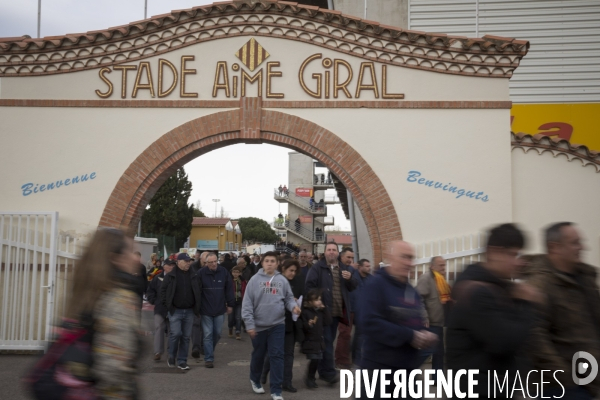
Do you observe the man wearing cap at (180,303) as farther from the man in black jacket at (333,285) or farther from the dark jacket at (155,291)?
the man in black jacket at (333,285)

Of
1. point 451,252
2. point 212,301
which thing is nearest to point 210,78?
point 212,301

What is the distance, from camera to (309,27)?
1162cm

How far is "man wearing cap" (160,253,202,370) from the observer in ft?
33.6

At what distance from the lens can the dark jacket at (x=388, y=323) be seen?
4551mm

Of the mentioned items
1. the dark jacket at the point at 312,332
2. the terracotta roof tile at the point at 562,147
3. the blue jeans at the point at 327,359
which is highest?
the terracotta roof tile at the point at 562,147

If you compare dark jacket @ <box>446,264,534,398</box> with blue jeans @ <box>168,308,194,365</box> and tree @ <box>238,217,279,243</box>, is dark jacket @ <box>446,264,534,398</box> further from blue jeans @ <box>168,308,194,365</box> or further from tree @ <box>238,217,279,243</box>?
tree @ <box>238,217,279,243</box>

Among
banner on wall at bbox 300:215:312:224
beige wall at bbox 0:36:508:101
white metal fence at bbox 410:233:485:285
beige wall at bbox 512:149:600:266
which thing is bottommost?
white metal fence at bbox 410:233:485:285

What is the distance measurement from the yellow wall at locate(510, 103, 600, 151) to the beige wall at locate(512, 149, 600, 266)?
14.0 ft

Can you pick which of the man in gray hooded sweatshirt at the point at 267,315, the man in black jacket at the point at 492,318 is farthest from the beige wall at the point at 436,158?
the man in black jacket at the point at 492,318

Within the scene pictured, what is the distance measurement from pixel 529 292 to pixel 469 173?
754 cm

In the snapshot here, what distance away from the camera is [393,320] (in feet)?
15.2

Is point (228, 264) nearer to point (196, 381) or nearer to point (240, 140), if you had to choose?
point (240, 140)

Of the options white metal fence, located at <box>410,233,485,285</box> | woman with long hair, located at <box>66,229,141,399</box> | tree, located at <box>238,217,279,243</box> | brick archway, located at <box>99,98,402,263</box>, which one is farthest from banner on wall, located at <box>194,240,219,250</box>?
woman with long hair, located at <box>66,229,141,399</box>

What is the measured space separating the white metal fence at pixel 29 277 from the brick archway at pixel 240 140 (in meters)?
1.03
